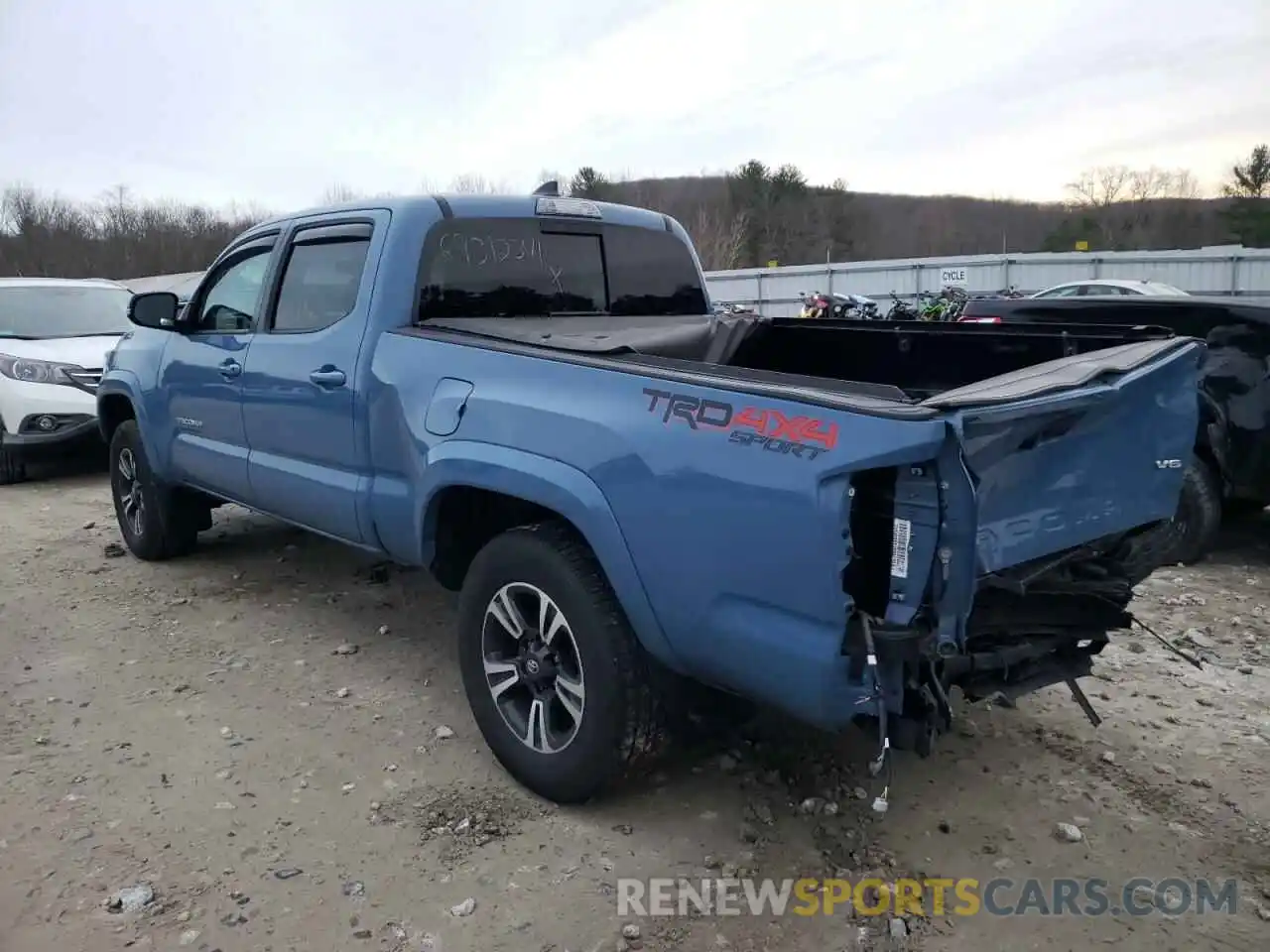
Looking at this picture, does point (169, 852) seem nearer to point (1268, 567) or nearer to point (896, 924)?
point (896, 924)

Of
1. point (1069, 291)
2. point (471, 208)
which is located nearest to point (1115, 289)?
point (1069, 291)

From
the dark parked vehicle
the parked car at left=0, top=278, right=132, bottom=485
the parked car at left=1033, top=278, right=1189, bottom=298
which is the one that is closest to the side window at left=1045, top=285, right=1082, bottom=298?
the parked car at left=1033, top=278, right=1189, bottom=298

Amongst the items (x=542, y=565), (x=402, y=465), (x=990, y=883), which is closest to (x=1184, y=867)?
(x=990, y=883)

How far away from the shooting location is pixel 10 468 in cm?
875

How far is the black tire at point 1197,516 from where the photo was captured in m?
5.57

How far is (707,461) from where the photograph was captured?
8.39ft

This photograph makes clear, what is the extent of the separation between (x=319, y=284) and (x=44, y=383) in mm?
5792

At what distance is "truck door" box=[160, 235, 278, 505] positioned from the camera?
4711mm

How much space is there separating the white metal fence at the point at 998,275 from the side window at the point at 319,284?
17.2 m

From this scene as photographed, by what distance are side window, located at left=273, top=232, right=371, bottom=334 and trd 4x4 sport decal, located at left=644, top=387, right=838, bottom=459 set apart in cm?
184

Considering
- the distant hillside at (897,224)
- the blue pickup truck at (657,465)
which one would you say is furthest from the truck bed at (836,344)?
the distant hillside at (897,224)

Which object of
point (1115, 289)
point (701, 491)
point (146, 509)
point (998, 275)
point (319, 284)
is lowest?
point (146, 509)

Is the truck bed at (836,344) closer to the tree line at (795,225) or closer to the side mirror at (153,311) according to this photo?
the side mirror at (153,311)

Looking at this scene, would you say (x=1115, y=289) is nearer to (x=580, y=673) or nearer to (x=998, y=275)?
(x=998, y=275)
